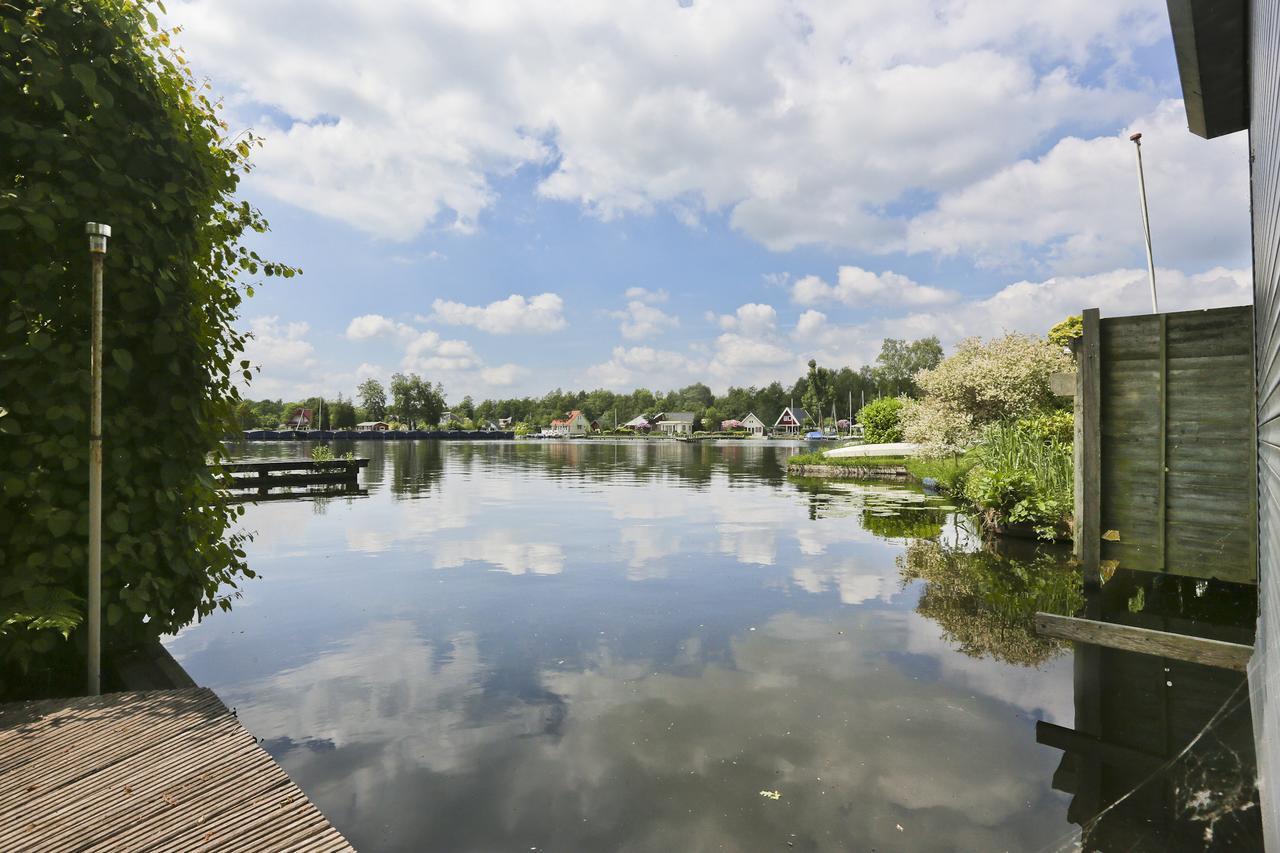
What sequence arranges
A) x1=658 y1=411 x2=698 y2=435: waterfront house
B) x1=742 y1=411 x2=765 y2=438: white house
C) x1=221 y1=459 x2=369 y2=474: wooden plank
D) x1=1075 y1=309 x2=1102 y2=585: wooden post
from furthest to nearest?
x1=742 y1=411 x2=765 y2=438: white house, x1=658 y1=411 x2=698 y2=435: waterfront house, x1=221 y1=459 x2=369 y2=474: wooden plank, x1=1075 y1=309 x2=1102 y2=585: wooden post

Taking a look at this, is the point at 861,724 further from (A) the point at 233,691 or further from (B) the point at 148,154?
(B) the point at 148,154

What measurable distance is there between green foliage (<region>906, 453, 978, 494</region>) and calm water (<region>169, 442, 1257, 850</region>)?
821 cm

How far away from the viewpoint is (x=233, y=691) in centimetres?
511

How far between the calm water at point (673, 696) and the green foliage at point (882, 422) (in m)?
29.7

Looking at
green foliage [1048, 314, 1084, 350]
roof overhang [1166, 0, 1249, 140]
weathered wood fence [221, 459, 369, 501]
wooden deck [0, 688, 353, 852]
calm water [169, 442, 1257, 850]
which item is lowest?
calm water [169, 442, 1257, 850]

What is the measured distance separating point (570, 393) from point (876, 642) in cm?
14720

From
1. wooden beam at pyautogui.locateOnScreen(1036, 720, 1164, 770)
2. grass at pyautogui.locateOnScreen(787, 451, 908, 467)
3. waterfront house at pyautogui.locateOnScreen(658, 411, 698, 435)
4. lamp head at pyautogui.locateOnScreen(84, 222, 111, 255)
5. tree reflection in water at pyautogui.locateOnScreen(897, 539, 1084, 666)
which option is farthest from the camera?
waterfront house at pyautogui.locateOnScreen(658, 411, 698, 435)

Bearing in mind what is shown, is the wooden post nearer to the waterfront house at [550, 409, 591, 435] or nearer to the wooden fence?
the wooden fence

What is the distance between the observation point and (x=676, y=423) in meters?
123

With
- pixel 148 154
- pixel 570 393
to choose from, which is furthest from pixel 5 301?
pixel 570 393

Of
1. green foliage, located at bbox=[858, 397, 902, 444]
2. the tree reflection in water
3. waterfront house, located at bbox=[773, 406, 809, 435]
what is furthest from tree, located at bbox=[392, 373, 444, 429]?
the tree reflection in water

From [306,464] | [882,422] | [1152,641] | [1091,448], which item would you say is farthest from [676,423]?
[1152,641]

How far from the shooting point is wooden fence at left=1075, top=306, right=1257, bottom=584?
5.31m

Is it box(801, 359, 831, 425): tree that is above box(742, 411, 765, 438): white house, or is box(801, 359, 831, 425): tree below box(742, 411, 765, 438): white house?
above
